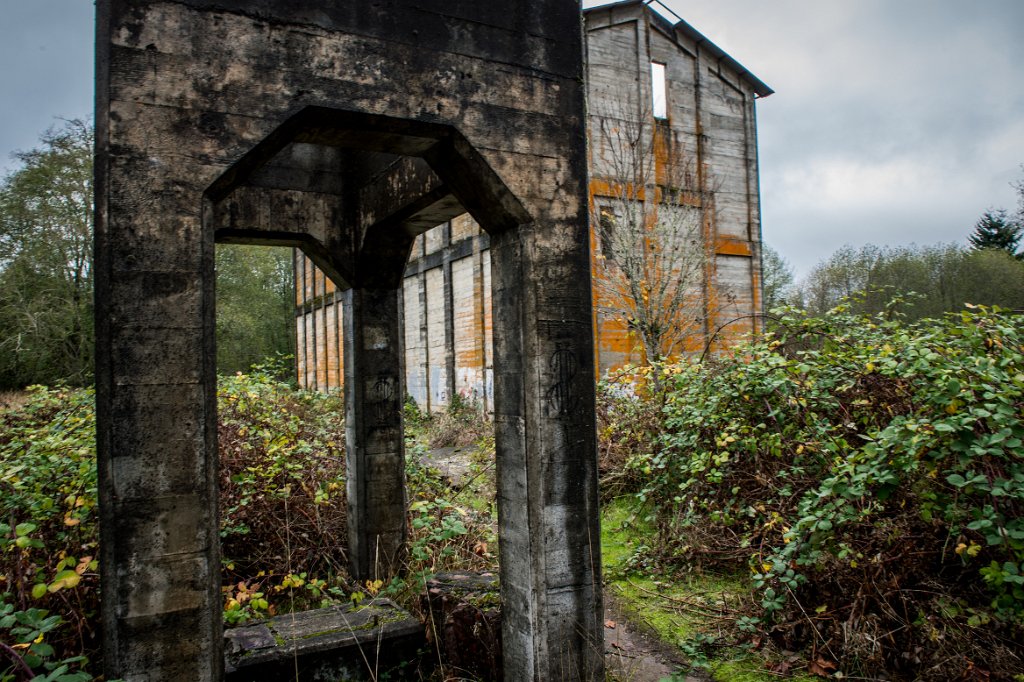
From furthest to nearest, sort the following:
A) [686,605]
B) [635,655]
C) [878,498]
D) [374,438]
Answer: [374,438] < [686,605] < [635,655] < [878,498]

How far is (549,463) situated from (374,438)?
361cm

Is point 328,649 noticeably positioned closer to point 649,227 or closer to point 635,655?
point 635,655

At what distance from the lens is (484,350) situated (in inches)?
685

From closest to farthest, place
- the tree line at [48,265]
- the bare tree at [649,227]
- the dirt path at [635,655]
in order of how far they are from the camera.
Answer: the dirt path at [635,655]
the bare tree at [649,227]
the tree line at [48,265]

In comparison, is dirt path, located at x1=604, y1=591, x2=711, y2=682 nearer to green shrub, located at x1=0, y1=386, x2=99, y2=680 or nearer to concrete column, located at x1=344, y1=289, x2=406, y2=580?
concrete column, located at x1=344, y1=289, x2=406, y2=580

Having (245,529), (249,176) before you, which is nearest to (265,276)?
(245,529)

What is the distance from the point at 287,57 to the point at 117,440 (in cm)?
248

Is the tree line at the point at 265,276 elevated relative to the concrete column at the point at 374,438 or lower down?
elevated

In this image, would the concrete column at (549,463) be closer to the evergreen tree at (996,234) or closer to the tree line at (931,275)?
the tree line at (931,275)

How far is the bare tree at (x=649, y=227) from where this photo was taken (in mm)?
14984

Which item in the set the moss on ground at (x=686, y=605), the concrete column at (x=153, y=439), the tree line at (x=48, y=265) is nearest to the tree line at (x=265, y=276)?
the tree line at (x=48, y=265)

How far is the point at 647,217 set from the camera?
646 inches

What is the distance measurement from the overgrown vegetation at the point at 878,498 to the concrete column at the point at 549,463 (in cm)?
177

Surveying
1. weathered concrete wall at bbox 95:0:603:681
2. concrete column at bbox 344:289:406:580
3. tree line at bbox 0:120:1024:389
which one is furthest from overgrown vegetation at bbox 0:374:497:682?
tree line at bbox 0:120:1024:389
